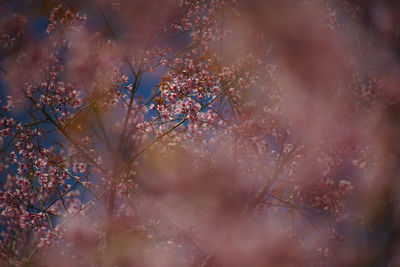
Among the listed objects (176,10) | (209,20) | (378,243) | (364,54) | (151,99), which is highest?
(209,20)

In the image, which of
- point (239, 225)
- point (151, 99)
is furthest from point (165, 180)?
point (151, 99)

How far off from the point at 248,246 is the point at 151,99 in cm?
353

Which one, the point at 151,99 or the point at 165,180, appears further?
the point at 165,180

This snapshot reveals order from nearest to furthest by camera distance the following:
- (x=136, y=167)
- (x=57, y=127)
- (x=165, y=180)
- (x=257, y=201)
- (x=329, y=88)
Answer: (x=57, y=127) < (x=257, y=201) < (x=329, y=88) < (x=136, y=167) < (x=165, y=180)

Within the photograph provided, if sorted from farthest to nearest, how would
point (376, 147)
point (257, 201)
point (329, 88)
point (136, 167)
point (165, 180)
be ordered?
point (165, 180) < point (136, 167) < point (376, 147) < point (329, 88) < point (257, 201)

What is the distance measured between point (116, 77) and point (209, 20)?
2159 mm

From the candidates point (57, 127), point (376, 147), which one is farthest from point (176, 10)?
point (376, 147)

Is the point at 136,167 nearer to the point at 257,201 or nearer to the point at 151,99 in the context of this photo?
the point at 151,99

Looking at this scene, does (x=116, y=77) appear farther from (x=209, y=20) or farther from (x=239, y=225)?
(x=239, y=225)

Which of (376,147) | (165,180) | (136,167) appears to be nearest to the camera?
(376,147)

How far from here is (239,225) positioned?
15.8 ft

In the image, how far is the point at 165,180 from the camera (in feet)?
21.3

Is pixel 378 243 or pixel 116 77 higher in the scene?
pixel 116 77

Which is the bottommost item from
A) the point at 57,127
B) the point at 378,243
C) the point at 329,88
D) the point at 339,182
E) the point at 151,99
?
the point at 378,243
